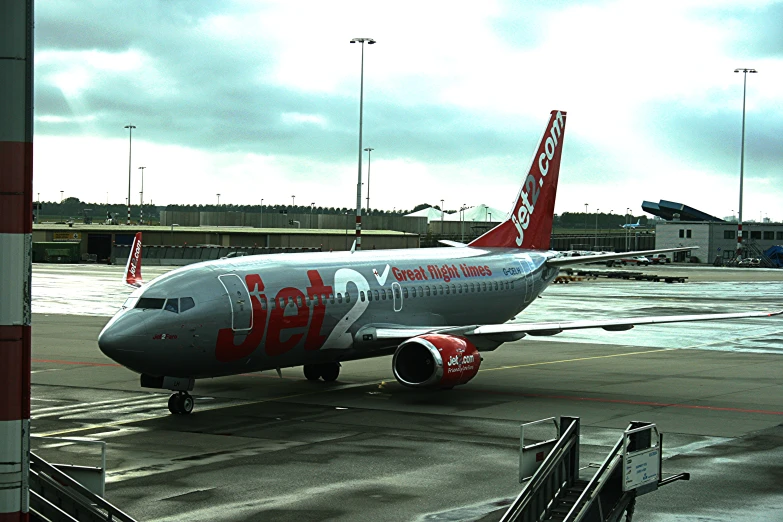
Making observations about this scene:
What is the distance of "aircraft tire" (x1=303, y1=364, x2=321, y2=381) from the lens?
32500mm

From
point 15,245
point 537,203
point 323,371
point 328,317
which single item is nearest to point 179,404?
point 328,317

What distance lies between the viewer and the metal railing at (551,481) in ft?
42.3

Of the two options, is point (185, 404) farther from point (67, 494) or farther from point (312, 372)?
point (67, 494)

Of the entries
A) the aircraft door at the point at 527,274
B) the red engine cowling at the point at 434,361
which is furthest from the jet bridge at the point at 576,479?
the aircraft door at the point at 527,274

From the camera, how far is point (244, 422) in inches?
1011

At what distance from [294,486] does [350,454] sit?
9.99 ft

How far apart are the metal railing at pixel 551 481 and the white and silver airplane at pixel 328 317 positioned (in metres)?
13.6

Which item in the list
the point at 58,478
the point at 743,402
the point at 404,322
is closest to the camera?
the point at 58,478

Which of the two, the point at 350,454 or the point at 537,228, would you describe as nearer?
the point at 350,454

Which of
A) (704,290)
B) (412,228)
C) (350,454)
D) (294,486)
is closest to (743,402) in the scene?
(350,454)

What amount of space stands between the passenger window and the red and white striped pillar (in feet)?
53.8

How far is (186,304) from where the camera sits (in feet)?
84.3

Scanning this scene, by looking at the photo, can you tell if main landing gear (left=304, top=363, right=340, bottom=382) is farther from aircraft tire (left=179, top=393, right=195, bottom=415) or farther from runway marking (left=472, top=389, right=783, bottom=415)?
aircraft tire (left=179, top=393, right=195, bottom=415)

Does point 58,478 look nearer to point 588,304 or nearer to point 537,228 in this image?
point 537,228
